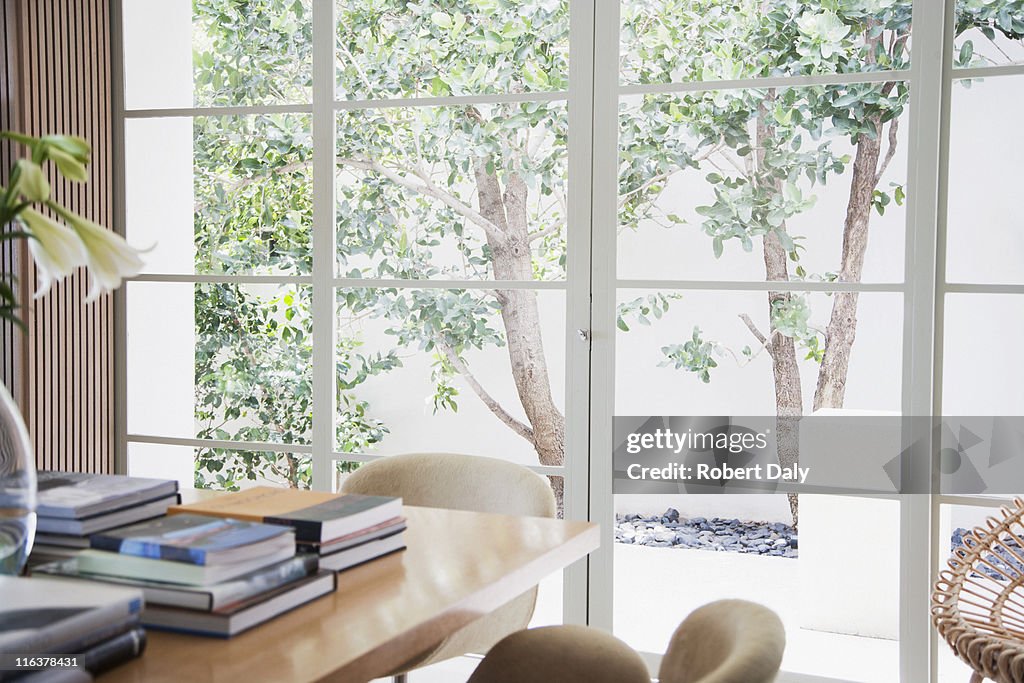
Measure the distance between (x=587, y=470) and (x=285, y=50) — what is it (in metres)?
2.12

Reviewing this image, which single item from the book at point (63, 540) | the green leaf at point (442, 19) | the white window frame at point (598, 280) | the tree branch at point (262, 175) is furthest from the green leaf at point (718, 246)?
the book at point (63, 540)

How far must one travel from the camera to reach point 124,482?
1.73m

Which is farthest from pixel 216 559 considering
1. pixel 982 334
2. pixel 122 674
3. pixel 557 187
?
pixel 557 187

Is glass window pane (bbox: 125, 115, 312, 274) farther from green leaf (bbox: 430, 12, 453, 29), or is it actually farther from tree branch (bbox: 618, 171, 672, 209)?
tree branch (bbox: 618, 171, 672, 209)

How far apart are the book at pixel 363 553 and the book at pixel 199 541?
0.15 m

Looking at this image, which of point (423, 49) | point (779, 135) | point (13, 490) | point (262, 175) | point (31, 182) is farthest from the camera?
point (262, 175)

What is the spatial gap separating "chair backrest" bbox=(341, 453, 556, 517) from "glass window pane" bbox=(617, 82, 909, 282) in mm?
1176

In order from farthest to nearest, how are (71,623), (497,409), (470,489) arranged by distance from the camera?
(497,409) → (470,489) → (71,623)

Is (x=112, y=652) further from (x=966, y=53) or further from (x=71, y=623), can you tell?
(x=966, y=53)

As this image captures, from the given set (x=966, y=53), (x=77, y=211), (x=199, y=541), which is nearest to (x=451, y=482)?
(x=199, y=541)

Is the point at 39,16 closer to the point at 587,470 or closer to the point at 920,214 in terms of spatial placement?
the point at 587,470

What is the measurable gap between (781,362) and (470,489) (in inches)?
52.5

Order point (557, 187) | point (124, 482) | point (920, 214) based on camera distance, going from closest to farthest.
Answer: point (124, 482) < point (920, 214) < point (557, 187)

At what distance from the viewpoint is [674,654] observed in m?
1.45
